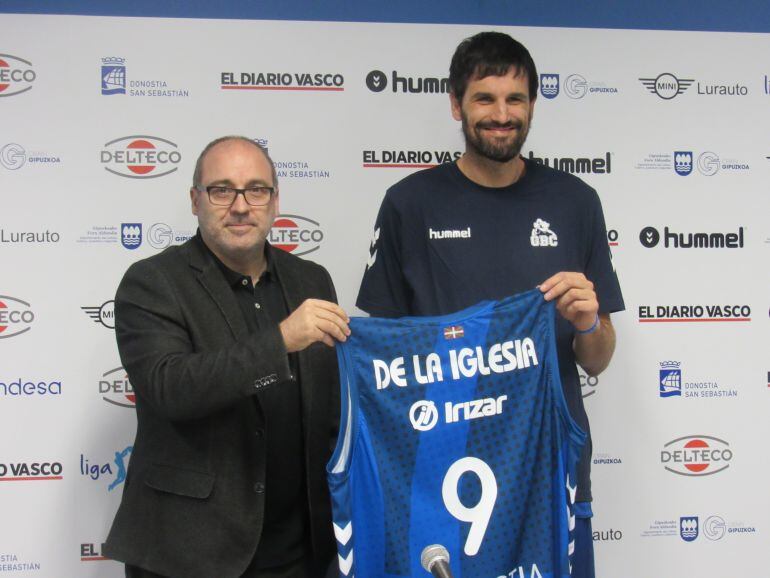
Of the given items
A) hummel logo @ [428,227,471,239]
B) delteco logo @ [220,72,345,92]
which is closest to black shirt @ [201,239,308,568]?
hummel logo @ [428,227,471,239]

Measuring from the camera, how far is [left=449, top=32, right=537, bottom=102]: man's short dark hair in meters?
1.79

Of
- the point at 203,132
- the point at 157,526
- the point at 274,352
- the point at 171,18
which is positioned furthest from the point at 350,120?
the point at 157,526

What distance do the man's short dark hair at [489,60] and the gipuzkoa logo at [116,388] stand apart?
1466 mm

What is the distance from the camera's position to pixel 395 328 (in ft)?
5.26

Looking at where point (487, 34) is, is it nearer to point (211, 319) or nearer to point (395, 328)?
point (395, 328)

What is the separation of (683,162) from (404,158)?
103cm

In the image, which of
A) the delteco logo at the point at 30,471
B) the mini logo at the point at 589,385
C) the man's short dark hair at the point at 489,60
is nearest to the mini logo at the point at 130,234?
the delteco logo at the point at 30,471

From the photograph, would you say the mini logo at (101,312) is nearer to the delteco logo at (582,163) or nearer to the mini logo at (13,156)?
the mini logo at (13,156)

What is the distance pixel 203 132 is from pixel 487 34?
1.07 m

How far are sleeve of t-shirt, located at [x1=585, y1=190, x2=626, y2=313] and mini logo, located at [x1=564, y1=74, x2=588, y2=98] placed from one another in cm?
78

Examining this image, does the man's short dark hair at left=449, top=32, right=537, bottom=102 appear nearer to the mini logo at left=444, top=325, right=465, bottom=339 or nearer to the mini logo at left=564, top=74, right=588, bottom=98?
the mini logo at left=444, top=325, right=465, bottom=339

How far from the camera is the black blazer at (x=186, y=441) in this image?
1.54 meters

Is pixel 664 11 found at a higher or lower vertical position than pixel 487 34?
higher

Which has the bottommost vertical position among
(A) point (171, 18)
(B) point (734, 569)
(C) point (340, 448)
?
(B) point (734, 569)
